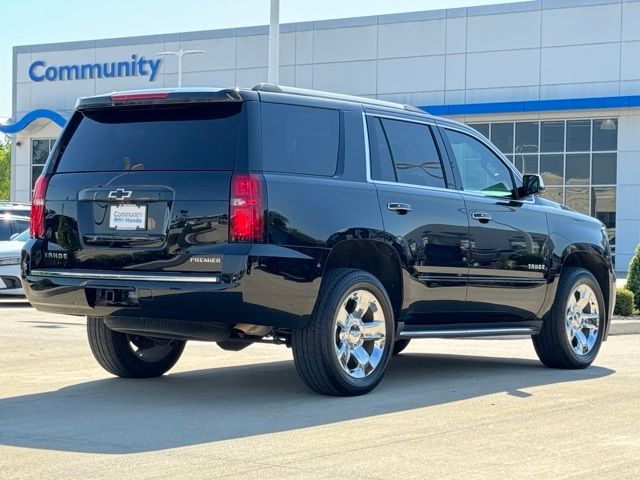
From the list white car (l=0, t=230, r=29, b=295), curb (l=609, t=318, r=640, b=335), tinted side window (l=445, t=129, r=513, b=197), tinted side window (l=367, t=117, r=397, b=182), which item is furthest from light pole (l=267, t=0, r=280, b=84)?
tinted side window (l=367, t=117, r=397, b=182)

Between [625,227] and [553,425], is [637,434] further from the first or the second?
[625,227]

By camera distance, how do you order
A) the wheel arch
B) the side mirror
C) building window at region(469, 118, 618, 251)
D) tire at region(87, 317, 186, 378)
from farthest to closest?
building window at region(469, 118, 618, 251) < the side mirror < tire at region(87, 317, 186, 378) < the wheel arch

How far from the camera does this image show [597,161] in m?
41.2

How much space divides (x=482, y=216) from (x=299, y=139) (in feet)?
6.23

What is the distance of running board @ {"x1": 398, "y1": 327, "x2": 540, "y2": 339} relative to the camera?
875 centimetres

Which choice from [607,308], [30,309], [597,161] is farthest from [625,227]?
[607,308]

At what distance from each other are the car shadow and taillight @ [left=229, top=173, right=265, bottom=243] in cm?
107

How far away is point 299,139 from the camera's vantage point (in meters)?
8.06

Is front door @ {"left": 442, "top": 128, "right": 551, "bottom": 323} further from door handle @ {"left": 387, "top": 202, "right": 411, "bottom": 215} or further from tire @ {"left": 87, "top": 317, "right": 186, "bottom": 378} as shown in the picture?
tire @ {"left": 87, "top": 317, "right": 186, "bottom": 378}

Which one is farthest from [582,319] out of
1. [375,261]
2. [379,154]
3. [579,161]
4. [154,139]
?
[579,161]

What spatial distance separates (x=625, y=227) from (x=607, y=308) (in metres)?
31.1

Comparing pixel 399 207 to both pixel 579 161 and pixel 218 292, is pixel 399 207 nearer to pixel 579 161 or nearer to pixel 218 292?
pixel 218 292

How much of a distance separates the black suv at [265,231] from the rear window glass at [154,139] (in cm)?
1

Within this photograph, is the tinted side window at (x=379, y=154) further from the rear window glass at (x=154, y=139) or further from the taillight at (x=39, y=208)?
the taillight at (x=39, y=208)
